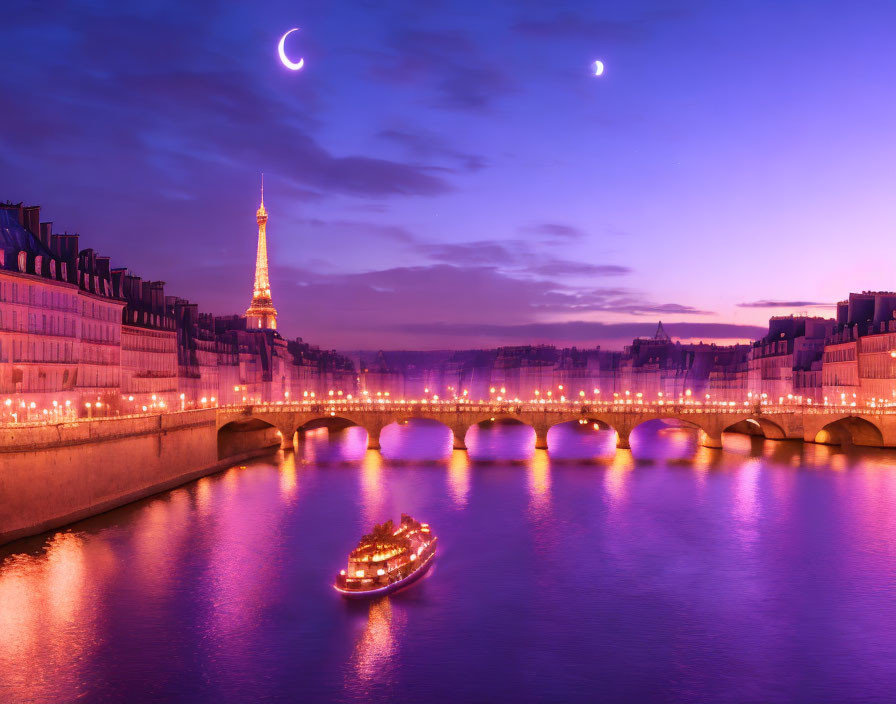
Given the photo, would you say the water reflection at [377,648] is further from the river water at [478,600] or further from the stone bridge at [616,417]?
the stone bridge at [616,417]

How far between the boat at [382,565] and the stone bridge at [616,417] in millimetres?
49746

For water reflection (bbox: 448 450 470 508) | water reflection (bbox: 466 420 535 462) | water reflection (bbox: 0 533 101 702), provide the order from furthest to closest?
water reflection (bbox: 466 420 535 462), water reflection (bbox: 448 450 470 508), water reflection (bbox: 0 533 101 702)

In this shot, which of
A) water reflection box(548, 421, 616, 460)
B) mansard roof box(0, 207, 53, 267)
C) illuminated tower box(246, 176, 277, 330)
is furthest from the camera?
illuminated tower box(246, 176, 277, 330)

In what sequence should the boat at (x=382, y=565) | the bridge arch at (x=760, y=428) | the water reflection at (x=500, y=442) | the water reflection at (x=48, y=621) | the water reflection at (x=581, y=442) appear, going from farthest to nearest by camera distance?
the bridge arch at (x=760, y=428), the water reflection at (x=581, y=442), the water reflection at (x=500, y=442), the boat at (x=382, y=565), the water reflection at (x=48, y=621)

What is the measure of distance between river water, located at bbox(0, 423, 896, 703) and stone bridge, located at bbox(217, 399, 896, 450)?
2473 centimetres

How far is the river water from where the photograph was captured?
1406 inches

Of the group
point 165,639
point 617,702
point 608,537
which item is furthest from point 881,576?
point 165,639

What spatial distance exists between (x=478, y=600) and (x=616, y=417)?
61296 mm

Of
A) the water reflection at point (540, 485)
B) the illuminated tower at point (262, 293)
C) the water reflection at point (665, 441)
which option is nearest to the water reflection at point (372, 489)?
the water reflection at point (540, 485)

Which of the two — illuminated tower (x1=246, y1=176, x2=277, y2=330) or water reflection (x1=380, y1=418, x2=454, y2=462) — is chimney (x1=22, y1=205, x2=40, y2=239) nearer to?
water reflection (x1=380, y1=418, x2=454, y2=462)

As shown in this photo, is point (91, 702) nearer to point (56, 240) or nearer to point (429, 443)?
point (56, 240)

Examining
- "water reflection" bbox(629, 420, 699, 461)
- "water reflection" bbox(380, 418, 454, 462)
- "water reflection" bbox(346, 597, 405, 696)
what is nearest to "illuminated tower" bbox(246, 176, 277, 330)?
"water reflection" bbox(380, 418, 454, 462)

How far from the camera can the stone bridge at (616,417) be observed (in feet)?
331

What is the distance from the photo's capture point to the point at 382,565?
152ft
